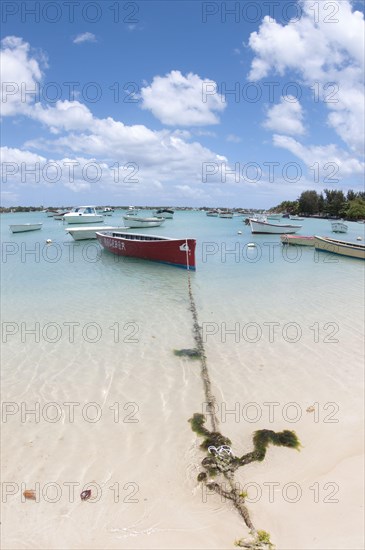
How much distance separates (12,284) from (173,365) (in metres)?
11.2

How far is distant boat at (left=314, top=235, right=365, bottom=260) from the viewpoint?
24453mm

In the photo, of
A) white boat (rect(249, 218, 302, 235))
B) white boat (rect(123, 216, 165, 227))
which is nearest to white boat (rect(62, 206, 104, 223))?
white boat (rect(123, 216, 165, 227))

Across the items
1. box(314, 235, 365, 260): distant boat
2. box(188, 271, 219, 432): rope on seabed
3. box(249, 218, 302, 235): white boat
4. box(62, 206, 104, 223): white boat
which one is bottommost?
box(188, 271, 219, 432): rope on seabed

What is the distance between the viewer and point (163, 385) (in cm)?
682

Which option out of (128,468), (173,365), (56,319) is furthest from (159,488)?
(56,319)

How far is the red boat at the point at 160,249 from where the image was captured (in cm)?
1922

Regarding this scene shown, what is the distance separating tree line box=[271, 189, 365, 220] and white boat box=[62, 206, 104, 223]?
73305mm

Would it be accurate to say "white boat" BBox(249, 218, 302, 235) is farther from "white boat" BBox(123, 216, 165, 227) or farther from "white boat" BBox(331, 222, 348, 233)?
"white boat" BBox(123, 216, 165, 227)

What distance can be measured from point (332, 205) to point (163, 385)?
4353 inches

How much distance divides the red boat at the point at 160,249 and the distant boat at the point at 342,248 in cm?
1225

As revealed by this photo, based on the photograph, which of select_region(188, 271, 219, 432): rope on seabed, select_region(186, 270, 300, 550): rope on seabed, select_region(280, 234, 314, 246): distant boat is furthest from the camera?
select_region(280, 234, 314, 246): distant boat

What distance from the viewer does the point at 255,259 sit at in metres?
24.9

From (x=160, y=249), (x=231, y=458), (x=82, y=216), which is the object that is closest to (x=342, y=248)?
(x=160, y=249)

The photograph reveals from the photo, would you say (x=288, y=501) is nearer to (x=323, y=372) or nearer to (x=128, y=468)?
(x=128, y=468)
